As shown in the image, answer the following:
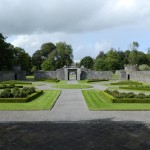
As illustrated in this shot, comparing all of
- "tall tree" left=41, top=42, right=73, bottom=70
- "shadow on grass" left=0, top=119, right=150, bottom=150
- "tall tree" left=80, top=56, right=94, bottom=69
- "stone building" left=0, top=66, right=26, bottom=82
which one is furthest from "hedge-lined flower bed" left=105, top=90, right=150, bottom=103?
"tall tree" left=80, top=56, right=94, bottom=69

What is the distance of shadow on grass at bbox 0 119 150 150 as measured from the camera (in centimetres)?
1089

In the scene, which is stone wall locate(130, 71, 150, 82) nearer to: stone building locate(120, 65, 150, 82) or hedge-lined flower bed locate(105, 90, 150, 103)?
stone building locate(120, 65, 150, 82)

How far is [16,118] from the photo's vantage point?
1700 cm

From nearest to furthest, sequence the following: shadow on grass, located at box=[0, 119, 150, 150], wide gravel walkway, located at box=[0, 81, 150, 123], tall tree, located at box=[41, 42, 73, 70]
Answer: shadow on grass, located at box=[0, 119, 150, 150] < wide gravel walkway, located at box=[0, 81, 150, 123] < tall tree, located at box=[41, 42, 73, 70]

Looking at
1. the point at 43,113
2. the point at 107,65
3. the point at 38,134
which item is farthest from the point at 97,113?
the point at 107,65

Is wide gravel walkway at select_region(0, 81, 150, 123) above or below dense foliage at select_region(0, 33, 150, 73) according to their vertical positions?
below

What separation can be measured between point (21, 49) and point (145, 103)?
7704 centimetres

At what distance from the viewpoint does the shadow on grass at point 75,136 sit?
35.7 feet

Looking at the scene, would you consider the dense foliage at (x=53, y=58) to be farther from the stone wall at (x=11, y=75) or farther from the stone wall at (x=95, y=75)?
the stone wall at (x=95, y=75)

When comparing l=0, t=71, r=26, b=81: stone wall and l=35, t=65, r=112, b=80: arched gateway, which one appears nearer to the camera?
l=0, t=71, r=26, b=81: stone wall

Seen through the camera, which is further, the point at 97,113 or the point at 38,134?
the point at 97,113

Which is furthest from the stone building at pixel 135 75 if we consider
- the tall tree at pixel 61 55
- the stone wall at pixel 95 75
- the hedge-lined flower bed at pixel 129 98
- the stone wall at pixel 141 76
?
the tall tree at pixel 61 55

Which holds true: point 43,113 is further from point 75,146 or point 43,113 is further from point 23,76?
point 23,76

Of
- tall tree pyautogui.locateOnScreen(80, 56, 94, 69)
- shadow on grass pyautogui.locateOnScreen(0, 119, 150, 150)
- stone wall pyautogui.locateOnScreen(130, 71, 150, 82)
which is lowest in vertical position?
shadow on grass pyautogui.locateOnScreen(0, 119, 150, 150)
